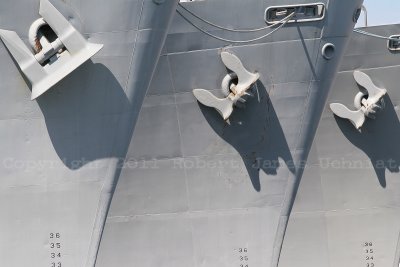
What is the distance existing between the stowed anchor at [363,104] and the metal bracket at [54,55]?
16.1 feet

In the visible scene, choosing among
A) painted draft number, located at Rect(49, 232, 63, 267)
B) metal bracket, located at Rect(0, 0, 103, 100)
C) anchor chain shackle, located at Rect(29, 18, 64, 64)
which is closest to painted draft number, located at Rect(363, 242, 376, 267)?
painted draft number, located at Rect(49, 232, 63, 267)

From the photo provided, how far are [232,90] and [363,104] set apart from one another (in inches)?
111

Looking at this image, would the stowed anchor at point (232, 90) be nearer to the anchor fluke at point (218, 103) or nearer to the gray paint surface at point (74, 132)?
the anchor fluke at point (218, 103)

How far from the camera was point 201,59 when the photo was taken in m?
12.2

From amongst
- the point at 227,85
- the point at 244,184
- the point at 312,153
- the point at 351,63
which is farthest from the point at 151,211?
the point at 351,63

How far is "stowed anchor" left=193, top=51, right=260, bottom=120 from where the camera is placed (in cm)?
1199

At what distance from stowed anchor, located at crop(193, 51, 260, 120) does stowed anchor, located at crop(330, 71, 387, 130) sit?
2242mm

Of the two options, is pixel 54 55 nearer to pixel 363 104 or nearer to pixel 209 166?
pixel 209 166

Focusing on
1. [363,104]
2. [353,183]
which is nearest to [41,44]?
[363,104]

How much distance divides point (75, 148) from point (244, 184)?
Answer: 2.83 m

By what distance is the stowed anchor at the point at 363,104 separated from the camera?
13586 mm

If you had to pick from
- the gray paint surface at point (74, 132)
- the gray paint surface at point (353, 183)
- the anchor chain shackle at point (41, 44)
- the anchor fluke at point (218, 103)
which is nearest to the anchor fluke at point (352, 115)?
the gray paint surface at point (353, 183)

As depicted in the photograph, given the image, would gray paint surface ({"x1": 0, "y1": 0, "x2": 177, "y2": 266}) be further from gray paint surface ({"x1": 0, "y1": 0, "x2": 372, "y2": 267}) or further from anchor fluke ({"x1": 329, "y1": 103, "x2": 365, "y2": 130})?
anchor fluke ({"x1": 329, "y1": 103, "x2": 365, "y2": 130})

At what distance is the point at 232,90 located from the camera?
12.1 metres
